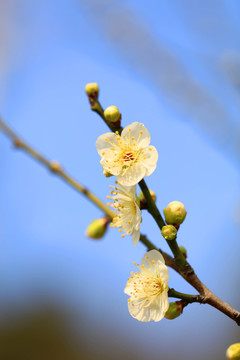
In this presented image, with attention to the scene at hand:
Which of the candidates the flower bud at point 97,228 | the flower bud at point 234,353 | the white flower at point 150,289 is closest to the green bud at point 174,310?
the white flower at point 150,289

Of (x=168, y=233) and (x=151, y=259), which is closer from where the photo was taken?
(x=168, y=233)

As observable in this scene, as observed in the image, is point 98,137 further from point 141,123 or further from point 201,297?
point 201,297

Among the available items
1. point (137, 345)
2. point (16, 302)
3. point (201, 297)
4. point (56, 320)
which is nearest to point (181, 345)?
point (137, 345)

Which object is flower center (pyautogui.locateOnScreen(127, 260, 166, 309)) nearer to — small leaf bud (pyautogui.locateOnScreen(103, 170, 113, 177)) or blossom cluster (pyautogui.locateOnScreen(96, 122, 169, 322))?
blossom cluster (pyautogui.locateOnScreen(96, 122, 169, 322))

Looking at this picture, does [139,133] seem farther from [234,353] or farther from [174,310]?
[234,353]

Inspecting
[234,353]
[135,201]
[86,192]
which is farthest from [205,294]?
[86,192]

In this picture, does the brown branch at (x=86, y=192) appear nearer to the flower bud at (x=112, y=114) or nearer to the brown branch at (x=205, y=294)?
the brown branch at (x=205, y=294)

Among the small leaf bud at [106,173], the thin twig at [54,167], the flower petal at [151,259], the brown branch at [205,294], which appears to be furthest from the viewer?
the thin twig at [54,167]
